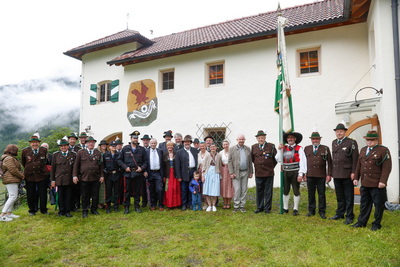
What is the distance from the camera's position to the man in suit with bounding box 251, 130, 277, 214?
22.7ft

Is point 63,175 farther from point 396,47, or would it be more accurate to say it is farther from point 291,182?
point 396,47

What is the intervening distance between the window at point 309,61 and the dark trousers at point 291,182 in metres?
5.27

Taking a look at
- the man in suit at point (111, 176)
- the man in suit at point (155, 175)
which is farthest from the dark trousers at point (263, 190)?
the man in suit at point (111, 176)

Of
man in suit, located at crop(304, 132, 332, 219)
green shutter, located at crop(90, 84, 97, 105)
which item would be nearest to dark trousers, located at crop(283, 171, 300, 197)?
man in suit, located at crop(304, 132, 332, 219)

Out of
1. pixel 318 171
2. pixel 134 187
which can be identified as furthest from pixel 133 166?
pixel 318 171

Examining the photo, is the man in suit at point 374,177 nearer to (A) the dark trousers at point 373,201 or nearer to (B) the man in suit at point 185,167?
(A) the dark trousers at point 373,201

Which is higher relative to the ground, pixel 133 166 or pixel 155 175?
pixel 133 166

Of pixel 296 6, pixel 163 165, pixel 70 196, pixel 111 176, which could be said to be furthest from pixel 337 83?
pixel 70 196

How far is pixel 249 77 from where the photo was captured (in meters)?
11.5

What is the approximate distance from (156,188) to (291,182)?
10.5 ft

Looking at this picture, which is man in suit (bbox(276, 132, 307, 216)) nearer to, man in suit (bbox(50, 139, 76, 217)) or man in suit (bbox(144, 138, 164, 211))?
man in suit (bbox(144, 138, 164, 211))

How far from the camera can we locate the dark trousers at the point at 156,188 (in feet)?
24.7

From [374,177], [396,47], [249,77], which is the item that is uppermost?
[249,77]

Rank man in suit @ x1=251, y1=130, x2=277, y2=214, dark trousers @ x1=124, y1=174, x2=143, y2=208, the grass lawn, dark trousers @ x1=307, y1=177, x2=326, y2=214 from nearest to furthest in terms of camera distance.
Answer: the grass lawn → dark trousers @ x1=307, y1=177, x2=326, y2=214 → man in suit @ x1=251, y1=130, x2=277, y2=214 → dark trousers @ x1=124, y1=174, x2=143, y2=208
